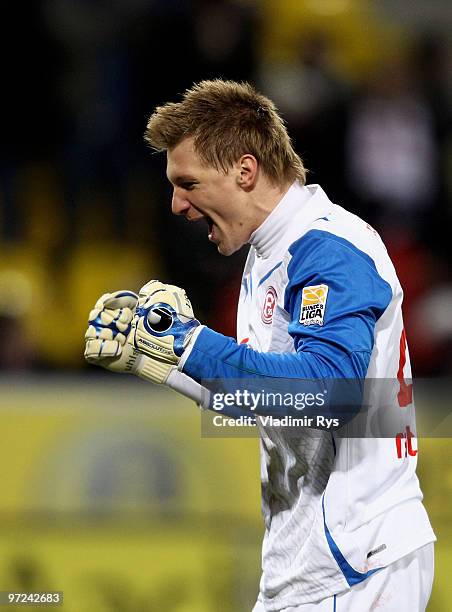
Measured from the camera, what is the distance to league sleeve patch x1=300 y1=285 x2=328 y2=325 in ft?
7.52

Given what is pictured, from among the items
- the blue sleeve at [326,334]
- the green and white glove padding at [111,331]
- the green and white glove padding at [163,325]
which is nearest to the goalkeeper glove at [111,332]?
the green and white glove padding at [111,331]

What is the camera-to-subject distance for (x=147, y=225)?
21.2 ft

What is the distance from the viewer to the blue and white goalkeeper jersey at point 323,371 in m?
2.29

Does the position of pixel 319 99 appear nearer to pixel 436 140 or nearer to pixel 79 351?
pixel 436 140

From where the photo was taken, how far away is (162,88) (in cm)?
635

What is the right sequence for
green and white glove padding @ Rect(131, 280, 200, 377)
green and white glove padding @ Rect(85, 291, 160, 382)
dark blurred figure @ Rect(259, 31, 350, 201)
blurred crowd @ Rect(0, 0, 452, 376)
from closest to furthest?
green and white glove padding @ Rect(131, 280, 200, 377) → green and white glove padding @ Rect(85, 291, 160, 382) → blurred crowd @ Rect(0, 0, 452, 376) → dark blurred figure @ Rect(259, 31, 350, 201)

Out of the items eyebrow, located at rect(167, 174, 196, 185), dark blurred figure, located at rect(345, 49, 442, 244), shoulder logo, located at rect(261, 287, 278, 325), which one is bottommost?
shoulder logo, located at rect(261, 287, 278, 325)

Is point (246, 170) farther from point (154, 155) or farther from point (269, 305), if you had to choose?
point (154, 155)

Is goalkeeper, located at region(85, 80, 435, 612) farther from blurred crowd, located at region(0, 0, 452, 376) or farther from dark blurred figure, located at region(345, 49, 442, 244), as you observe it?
dark blurred figure, located at region(345, 49, 442, 244)

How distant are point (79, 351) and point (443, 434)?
2.42 m

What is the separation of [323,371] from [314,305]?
6.2 inches

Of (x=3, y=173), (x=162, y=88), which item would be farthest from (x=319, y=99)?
(x=3, y=173)

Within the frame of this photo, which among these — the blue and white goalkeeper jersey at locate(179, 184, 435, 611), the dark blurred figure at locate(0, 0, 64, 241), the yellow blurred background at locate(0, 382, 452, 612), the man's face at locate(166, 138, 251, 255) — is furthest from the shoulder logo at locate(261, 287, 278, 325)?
the dark blurred figure at locate(0, 0, 64, 241)

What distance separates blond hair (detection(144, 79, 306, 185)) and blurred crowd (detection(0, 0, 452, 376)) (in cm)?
295
